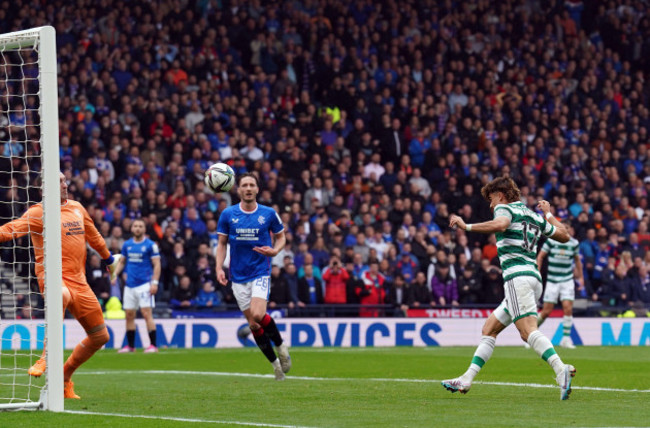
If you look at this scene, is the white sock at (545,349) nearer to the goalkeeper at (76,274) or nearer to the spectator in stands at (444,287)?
the goalkeeper at (76,274)

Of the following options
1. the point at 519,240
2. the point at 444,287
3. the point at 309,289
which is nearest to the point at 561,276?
the point at 444,287

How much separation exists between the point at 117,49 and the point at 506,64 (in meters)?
11.3

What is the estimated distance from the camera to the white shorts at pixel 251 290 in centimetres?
1362

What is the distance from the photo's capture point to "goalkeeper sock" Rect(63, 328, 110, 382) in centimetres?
1146

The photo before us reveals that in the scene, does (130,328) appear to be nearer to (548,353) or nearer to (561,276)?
(561,276)

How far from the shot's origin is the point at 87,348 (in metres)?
11.6

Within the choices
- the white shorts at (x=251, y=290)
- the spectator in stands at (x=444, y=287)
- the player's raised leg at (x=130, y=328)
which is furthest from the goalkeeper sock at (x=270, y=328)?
the spectator in stands at (x=444, y=287)

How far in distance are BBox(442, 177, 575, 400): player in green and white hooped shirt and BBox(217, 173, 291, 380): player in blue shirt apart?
10.3 feet

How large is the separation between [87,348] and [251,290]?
2655 mm

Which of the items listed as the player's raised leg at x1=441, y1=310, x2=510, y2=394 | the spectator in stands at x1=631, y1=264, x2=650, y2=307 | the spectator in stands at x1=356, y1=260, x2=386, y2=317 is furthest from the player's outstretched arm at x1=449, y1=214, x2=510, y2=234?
the spectator in stands at x1=631, y1=264, x2=650, y2=307

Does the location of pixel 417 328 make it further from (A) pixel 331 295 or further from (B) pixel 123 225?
(B) pixel 123 225

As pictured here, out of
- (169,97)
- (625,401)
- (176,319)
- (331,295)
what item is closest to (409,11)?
(169,97)

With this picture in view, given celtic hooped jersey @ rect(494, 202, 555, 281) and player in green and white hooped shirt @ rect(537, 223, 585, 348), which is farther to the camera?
player in green and white hooped shirt @ rect(537, 223, 585, 348)

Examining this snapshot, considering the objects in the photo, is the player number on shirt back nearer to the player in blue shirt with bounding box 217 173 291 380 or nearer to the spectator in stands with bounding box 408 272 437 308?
the player in blue shirt with bounding box 217 173 291 380
